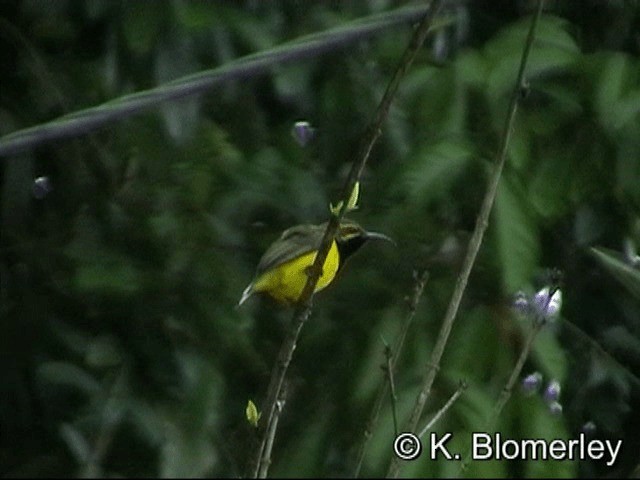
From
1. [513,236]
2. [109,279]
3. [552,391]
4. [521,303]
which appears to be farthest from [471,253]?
[109,279]

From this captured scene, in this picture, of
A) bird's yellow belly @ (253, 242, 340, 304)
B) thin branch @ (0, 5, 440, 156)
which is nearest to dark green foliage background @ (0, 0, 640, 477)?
bird's yellow belly @ (253, 242, 340, 304)

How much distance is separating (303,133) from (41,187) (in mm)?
640

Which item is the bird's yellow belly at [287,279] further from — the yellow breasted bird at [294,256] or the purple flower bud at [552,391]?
the purple flower bud at [552,391]

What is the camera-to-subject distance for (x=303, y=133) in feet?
12.5

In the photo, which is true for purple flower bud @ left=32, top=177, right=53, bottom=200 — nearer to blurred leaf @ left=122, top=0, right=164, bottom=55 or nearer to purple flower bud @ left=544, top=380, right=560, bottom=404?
blurred leaf @ left=122, top=0, right=164, bottom=55

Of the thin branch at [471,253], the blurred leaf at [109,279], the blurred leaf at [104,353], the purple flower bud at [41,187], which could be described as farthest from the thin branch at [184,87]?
the purple flower bud at [41,187]

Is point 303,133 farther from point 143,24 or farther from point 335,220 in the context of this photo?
point 335,220

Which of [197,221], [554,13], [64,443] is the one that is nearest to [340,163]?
[197,221]

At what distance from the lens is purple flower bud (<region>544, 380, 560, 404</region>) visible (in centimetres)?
353

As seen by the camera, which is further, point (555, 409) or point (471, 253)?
point (555, 409)

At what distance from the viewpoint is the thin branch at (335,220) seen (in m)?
1.95

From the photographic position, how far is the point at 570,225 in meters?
3.75

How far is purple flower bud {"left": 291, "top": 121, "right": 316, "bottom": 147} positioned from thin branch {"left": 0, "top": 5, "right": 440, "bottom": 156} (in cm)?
146

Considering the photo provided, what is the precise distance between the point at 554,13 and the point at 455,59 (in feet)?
1.50
